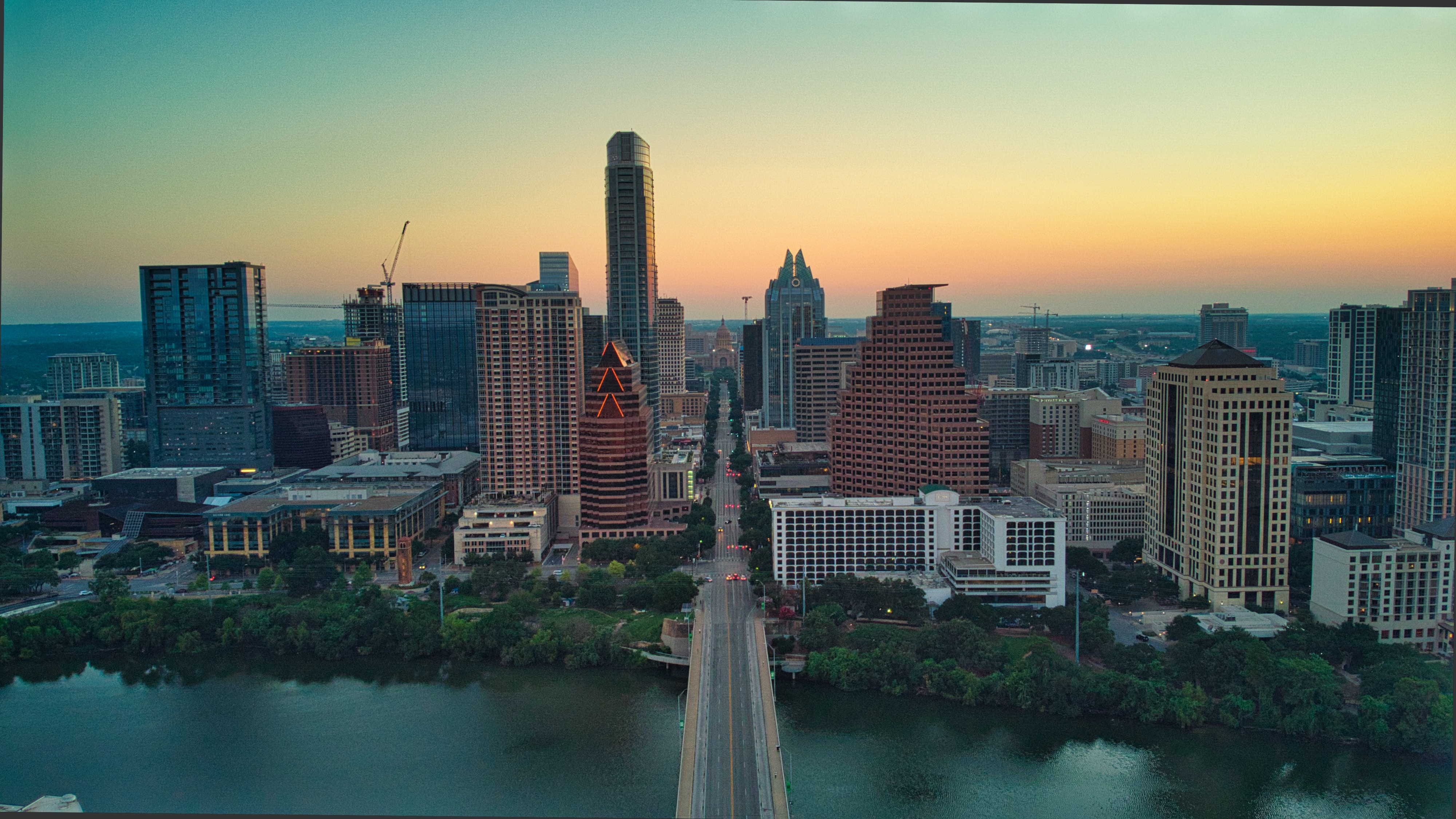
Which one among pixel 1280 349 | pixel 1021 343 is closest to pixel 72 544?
pixel 1280 349

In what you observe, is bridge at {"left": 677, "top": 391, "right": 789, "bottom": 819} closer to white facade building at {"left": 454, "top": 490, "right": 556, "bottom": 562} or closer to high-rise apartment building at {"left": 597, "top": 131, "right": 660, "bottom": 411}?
white facade building at {"left": 454, "top": 490, "right": 556, "bottom": 562}

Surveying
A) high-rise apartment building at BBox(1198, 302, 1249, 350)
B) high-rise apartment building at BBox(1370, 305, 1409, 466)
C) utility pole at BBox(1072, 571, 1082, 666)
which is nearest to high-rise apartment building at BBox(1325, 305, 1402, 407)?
high-rise apartment building at BBox(1198, 302, 1249, 350)

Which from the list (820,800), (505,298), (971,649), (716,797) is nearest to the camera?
(716,797)

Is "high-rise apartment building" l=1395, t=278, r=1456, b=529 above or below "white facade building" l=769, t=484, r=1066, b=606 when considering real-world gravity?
above

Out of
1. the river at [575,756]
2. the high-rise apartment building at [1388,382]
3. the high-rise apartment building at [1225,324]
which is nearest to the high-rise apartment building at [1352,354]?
the high-rise apartment building at [1225,324]

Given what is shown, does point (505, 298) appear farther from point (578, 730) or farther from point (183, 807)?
point (183, 807)

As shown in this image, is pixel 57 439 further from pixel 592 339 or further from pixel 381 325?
pixel 592 339

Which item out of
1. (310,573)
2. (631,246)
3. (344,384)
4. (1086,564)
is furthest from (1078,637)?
(344,384)
